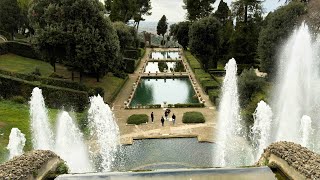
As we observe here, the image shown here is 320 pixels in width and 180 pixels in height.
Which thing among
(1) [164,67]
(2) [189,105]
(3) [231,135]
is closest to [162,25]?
(1) [164,67]

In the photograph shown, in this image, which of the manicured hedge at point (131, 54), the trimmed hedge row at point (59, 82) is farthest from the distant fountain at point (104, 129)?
the manicured hedge at point (131, 54)

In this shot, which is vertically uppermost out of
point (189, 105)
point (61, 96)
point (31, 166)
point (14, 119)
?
point (61, 96)

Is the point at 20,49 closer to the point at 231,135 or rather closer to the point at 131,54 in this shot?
the point at 131,54

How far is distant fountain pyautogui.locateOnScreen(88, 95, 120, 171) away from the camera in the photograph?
20.1 m

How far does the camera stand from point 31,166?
11180 mm

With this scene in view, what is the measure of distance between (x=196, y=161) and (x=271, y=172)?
667cm

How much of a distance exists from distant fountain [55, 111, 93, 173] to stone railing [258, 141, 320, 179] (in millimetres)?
8660

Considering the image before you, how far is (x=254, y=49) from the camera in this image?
A: 44.6 metres

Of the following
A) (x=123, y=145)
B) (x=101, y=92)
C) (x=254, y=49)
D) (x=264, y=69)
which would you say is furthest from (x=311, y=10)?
(x=123, y=145)

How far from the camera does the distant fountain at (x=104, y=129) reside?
20.1m

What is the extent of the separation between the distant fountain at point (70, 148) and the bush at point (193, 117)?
8001mm

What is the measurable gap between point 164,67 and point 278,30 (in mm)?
21842

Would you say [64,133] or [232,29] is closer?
[64,133]

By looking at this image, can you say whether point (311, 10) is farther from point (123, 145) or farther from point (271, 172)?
point (271, 172)
